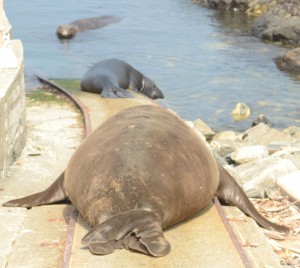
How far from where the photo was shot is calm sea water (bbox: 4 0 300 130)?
2005 cm

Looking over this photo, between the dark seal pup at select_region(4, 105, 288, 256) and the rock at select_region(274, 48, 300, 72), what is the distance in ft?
56.5

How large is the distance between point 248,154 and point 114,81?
4358 mm

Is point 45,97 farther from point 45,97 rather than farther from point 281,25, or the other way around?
point 281,25

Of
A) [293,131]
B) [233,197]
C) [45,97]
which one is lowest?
[293,131]

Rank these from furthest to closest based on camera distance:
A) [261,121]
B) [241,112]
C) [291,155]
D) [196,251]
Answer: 1. [241,112]
2. [261,121]
3. [291,155]
4. [196,251]

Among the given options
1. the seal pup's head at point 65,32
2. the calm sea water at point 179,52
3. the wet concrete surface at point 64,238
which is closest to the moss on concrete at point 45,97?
the wet concrete surface at point 64,238

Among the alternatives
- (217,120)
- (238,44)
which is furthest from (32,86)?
(238,44)

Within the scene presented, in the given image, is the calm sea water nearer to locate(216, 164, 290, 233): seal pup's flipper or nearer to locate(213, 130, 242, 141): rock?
locate(213, 130, 242, 141): rock

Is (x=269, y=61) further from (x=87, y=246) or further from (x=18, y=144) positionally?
(x=87, y=246)

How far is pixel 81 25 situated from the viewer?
104 feet

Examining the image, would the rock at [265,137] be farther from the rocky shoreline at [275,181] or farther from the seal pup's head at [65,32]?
the seal pup's head at [65,32]

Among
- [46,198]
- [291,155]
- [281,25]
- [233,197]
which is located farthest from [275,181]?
[281,25]

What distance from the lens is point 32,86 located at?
52.9 ft

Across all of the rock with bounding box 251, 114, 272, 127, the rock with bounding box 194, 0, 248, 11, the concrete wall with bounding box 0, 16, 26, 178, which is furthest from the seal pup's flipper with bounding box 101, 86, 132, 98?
the rock with bounding box 194, 0, 248, 11
